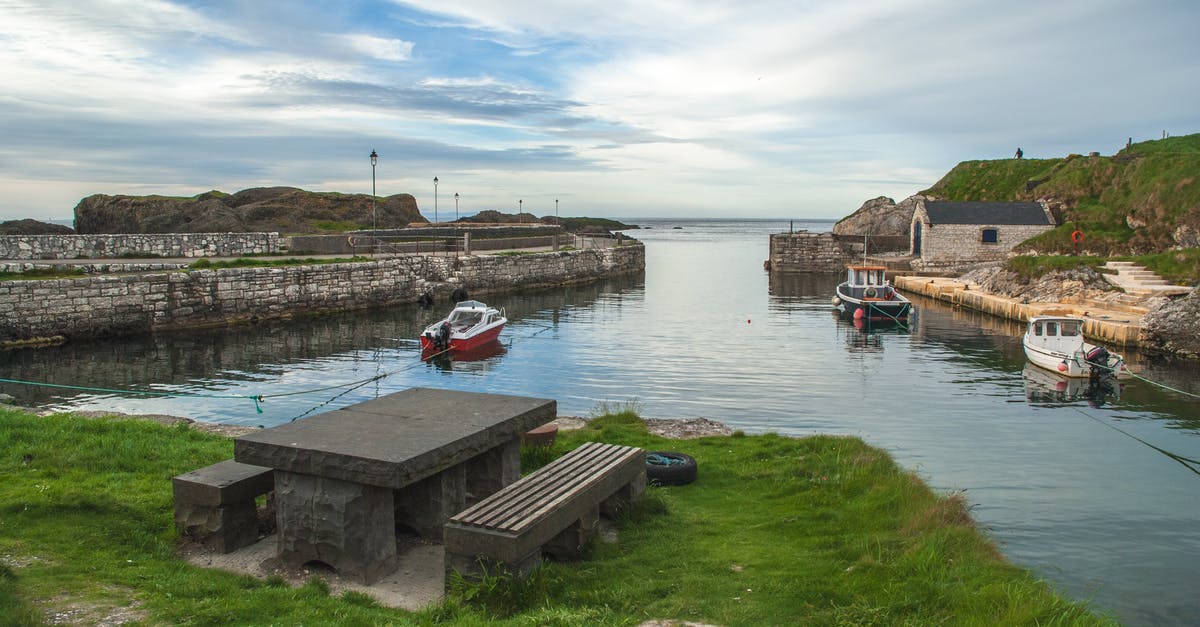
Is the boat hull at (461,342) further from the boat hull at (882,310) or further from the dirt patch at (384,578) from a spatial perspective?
the dirt patch at (384,578)

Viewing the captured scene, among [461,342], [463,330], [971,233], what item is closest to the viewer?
[461,342]

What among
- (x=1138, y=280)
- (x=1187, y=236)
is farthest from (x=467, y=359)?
(x=1187, y=236)

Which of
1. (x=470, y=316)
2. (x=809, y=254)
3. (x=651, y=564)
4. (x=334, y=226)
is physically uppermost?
(x=334, y=226)

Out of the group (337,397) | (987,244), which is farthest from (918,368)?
(987,244)

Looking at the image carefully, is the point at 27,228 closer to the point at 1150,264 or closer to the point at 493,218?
the point at 493,218

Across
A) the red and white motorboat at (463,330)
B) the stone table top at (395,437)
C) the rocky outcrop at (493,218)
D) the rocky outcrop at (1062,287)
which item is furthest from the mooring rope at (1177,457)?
the rocky outcrop at (493,218)

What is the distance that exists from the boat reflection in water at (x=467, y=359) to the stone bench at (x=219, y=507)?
16847mm

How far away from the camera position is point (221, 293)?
3209 centimetres

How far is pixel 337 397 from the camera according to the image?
1908cm

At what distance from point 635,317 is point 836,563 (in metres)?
30.7

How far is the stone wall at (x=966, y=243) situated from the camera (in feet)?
191

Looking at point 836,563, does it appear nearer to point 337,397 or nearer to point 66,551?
point 66,551

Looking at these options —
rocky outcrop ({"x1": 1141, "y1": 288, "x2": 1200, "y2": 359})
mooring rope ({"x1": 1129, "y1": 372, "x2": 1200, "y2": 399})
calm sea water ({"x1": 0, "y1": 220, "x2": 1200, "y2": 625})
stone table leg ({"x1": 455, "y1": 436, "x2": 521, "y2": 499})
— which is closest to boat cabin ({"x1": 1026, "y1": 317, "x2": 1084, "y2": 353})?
calm sea water ({"x1": 0, "y1": 220, "x2": 1200, "y2": 625})

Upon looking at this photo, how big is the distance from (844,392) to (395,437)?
16.1 metres
